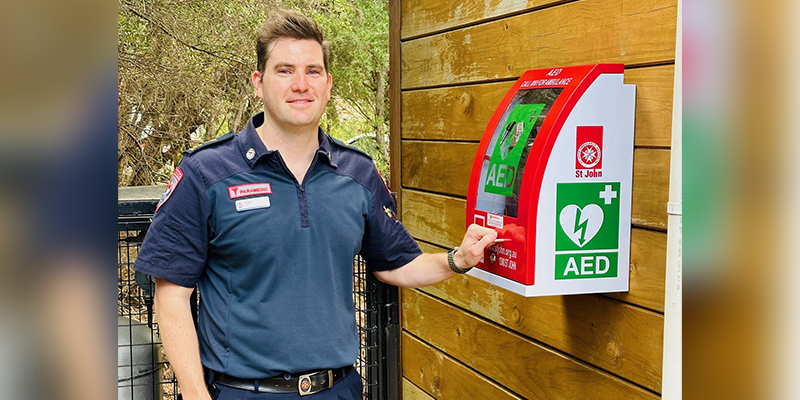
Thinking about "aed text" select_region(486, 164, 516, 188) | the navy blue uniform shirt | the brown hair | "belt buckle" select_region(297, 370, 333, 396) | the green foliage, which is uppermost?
the green foliage

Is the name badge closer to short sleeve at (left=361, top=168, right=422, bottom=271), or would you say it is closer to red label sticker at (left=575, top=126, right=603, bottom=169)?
short sleeve at (left=361, top=168, right=422, bottom=271)

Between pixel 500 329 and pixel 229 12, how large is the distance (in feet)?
22.4

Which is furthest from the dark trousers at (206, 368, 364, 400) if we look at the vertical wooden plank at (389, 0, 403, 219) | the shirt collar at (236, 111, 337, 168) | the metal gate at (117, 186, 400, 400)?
the vertical wooden plank at (389, 0, 403, 219)

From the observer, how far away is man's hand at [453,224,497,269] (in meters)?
1.78

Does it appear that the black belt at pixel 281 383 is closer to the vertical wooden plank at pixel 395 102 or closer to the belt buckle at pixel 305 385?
the belt buckle at pixel 305 385

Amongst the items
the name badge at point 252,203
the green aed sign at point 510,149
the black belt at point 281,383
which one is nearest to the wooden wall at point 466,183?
the green aed sign at point 510,149

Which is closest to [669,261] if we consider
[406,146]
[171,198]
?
[171,198]

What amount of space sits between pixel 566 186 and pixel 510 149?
184 mm

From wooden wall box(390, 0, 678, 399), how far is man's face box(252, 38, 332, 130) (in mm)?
619

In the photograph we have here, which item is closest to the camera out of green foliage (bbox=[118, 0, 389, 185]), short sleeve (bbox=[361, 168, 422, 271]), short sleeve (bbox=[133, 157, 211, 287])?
short sleeve (bbox=[133, 157, 211, 287])

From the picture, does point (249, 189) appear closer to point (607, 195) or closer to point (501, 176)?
point (501, 176)

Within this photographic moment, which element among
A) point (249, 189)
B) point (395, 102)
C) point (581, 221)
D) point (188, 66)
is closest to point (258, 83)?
point (249, 189)
